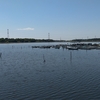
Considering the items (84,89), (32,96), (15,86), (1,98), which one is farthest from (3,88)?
(84,89)

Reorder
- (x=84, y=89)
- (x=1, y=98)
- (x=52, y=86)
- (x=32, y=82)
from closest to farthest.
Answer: (x=1, y=98)
(x=84, y=89)
(x=52, y=86)
(x=32, y=82)

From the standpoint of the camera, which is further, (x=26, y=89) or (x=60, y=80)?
(x=60, y=80)

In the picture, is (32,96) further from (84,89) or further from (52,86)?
(84,89)

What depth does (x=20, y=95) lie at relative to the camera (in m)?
21.7

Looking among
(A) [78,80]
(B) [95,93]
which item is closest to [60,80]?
(A) [78,80]

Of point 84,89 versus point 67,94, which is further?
point 84,89

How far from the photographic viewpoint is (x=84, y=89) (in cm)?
2370

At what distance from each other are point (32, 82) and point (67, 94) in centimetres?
768

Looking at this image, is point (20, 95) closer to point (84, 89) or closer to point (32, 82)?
point (32, 82)

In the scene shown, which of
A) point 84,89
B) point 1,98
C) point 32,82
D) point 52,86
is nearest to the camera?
point 1,98

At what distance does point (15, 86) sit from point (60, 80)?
7415 millimetres

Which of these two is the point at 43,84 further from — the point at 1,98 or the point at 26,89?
the point at 1,98

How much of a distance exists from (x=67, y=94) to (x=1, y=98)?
26.1ft

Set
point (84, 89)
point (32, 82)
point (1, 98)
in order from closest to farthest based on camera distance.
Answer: point (1, 98)
point (84, 89)
point (32, 82)
